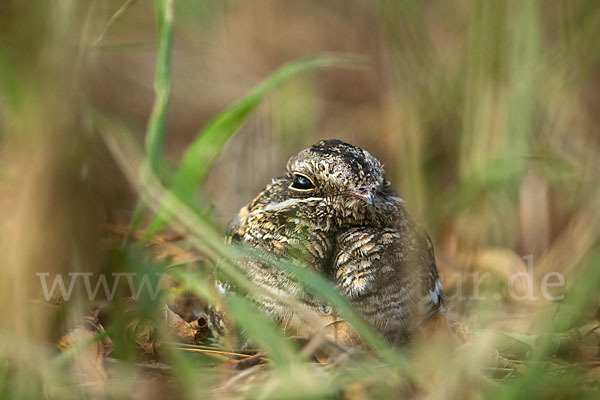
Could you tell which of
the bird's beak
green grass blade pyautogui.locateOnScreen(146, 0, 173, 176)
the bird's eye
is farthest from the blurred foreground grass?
the bird's beak

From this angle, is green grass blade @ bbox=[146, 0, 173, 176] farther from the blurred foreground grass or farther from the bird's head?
the bird's head

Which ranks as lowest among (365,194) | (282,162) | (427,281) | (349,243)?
(427,281)

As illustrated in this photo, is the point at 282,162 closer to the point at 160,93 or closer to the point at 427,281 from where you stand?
the point at 160,93

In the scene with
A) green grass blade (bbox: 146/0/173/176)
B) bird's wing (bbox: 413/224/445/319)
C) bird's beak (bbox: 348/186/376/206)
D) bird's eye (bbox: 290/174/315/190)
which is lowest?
bird's wing (bbox: 413/224/445/319)

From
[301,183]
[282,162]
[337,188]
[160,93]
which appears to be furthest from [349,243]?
[282,162]

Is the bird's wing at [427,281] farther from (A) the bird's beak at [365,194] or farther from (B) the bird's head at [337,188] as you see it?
(A) the bird's beak at [365,194]

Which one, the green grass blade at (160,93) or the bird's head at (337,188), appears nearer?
the bird's head at (337,188)

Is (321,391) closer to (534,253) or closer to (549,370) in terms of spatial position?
(549,370)

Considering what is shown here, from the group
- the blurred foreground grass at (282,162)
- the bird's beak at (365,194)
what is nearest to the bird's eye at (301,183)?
the bird's beak at (365,194)
